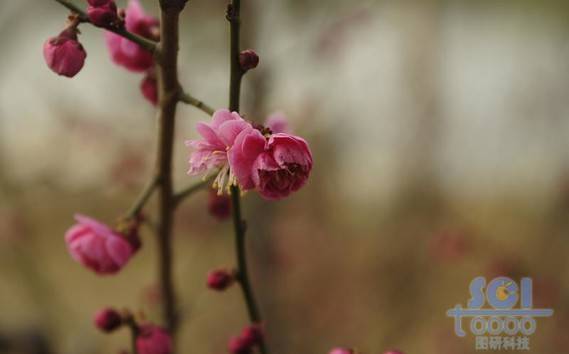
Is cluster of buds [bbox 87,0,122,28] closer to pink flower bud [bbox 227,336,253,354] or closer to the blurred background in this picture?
pink flower bud [bbox 227,336,253,354]

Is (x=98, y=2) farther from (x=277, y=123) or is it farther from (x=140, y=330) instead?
(x=140, y=330)

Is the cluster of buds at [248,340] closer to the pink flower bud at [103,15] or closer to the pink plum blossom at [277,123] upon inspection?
the pink plum blossom at [277,123]

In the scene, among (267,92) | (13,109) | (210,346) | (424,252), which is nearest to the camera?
(267,92)

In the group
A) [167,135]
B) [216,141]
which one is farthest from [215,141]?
[167,135]

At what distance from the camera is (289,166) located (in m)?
0.47

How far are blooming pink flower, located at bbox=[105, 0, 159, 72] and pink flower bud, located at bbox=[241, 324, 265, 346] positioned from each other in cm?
33

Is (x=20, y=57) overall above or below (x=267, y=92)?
above

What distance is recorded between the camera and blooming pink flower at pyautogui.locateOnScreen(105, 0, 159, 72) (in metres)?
0.65

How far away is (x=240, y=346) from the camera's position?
605 mm

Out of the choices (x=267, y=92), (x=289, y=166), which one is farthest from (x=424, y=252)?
(x=289, y=166)

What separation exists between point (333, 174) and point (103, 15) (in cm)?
212

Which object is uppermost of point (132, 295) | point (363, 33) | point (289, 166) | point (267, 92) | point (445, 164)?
point (363, 33)

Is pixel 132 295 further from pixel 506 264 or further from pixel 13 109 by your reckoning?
pixel 506 264

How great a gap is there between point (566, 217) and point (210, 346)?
146 cm
